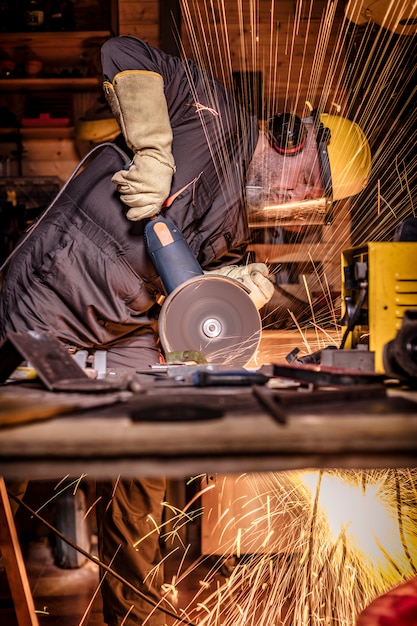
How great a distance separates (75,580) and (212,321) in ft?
5.64

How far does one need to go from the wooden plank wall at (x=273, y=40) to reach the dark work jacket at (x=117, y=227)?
1.41m

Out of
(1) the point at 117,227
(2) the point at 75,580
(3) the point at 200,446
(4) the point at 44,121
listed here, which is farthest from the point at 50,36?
(3) the point at 200,446

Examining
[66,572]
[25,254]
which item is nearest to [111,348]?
[25,254]

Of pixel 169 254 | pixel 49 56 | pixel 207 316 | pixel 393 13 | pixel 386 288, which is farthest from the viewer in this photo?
pixel 49 56

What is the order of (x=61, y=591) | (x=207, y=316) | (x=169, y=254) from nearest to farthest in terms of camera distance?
(x=207, y=316)
(x=169, y=254)
(x=61, y=591)

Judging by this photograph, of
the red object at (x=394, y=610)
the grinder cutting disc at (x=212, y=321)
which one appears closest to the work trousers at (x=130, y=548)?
the grinder cutting disc at (x=212, y=321)

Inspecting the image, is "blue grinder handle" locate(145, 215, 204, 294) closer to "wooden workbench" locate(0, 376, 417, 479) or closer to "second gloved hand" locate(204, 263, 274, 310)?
"second gloved hand" locate(204, 263, 274, 310)

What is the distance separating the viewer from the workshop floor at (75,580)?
2.70m

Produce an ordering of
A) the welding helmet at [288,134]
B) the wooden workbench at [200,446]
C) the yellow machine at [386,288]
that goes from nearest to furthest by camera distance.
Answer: the wooden workbench at [200,446] → the yellow machine at [386,288] → the welding helmet at [288,134]

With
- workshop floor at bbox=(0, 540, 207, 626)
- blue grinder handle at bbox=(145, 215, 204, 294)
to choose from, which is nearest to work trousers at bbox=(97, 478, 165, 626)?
workshop floor at bbox=(0, 540, 207, 626)

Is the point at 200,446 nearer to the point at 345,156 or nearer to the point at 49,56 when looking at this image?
the point at 345,156

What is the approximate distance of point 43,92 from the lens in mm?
3961

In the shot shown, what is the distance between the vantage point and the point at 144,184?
84.8 inches

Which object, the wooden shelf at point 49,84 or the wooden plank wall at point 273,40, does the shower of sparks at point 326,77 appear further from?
the wooden shelf at point 49,84
